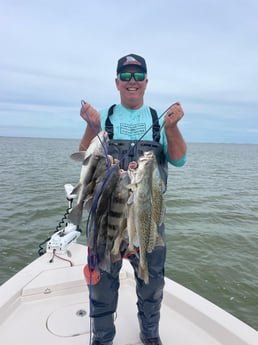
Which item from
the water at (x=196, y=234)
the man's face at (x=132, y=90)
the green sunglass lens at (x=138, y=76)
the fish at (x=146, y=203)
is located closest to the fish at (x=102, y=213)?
the fish at (x=146, y=203)

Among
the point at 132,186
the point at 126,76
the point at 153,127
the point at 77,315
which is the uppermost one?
the point at 126,76

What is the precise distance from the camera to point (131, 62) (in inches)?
124

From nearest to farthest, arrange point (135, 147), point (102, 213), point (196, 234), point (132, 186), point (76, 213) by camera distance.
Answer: point (132, 186), point (102, 213), point (76, 213), point (135, 147), point (196, 234)

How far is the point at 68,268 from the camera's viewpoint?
185 inches

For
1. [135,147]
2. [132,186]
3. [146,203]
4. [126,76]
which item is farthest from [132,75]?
[146,203]

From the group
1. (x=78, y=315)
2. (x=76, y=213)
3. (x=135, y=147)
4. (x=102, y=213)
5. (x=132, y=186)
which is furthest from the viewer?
(x=78, y=315)

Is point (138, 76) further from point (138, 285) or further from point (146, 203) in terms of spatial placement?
point (138, 285)

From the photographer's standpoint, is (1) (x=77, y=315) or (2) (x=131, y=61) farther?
(1) (x=77, y=315)

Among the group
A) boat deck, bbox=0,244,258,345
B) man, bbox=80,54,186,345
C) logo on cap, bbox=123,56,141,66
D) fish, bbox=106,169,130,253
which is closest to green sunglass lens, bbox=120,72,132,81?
man, bbox=80,54,186,345

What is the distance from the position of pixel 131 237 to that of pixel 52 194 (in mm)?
14656

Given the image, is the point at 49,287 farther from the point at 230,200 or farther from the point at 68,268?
the point at 230,200

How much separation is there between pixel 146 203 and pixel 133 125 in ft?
3.30

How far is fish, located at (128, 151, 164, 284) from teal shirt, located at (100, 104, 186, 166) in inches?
23.4

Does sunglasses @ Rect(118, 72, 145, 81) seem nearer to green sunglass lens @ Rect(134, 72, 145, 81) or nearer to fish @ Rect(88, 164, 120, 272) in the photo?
green sunglass lens @ Rect(134, 72, 145, 81)
